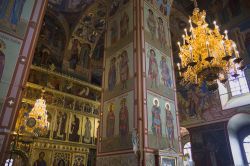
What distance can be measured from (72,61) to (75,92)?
2.49 m

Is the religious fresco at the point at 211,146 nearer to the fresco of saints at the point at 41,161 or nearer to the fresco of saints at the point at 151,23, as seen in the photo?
the fresco of saints at the point at 151,23

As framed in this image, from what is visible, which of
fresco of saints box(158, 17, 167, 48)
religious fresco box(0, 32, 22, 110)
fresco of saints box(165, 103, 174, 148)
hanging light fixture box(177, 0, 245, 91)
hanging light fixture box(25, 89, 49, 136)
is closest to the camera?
religious fresco box(0, 32, 22, 110)

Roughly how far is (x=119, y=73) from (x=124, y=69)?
356 mm

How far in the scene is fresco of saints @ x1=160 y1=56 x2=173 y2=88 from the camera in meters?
9.50

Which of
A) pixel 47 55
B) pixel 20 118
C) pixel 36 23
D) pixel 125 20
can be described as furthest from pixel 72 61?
pixel 36 23

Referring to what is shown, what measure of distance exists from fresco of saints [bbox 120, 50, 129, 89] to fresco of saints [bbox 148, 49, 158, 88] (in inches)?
39.1

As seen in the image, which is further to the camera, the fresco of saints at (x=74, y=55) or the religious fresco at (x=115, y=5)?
the fresco of saints at (x=74, y=55)

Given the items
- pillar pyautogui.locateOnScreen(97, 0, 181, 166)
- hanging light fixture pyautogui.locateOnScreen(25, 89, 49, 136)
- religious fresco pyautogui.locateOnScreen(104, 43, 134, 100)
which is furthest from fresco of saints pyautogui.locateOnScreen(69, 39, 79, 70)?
religious fresco pyautogui.locateOnScreen(104, 43, 134, 100)

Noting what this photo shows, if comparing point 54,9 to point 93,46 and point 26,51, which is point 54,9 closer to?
point 93,46

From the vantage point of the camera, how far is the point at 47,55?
50.7 ft

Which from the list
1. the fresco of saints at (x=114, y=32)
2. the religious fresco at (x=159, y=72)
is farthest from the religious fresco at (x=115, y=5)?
the religious fresco at (x=159, y=72)

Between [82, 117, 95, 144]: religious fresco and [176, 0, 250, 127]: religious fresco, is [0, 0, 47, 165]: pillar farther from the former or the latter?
[176, 0, 250, 127]: religious fresco

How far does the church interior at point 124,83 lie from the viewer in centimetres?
638

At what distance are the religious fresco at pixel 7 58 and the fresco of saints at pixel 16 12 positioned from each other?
483 millimetres
